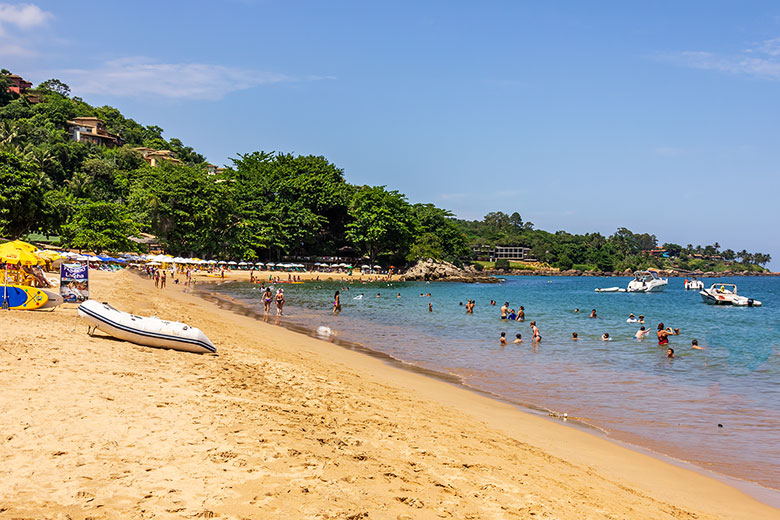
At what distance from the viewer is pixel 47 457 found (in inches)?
220

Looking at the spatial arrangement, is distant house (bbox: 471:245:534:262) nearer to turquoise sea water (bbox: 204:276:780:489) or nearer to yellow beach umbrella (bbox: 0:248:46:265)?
turquoise sea water (bbox: 204:276:780:489)

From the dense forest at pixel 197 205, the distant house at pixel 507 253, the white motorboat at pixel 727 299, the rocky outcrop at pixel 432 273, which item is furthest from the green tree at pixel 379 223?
the distant house at pixel 507 253

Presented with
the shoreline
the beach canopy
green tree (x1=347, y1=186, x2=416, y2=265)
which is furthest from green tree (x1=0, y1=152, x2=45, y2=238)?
green tree (x1=347, y1=186, x2=416, y2=265)

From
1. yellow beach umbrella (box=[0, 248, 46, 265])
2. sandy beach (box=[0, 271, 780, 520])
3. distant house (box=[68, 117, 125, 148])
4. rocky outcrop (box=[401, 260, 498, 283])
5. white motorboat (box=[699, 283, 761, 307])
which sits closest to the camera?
sandy beach (box=[0, 271, 780, 520])

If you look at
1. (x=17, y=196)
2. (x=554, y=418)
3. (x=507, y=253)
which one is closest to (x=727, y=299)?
(x=554, y=418)

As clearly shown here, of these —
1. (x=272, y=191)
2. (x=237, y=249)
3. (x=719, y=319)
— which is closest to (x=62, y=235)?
(x=237, y=249)

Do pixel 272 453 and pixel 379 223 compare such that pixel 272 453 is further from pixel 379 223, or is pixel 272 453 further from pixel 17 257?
pixel 379 223

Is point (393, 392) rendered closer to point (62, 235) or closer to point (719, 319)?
point (719, 319)

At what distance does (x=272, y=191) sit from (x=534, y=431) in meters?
78.2

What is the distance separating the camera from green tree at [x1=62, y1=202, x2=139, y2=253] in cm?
5903

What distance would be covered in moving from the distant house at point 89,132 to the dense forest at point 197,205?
1.66 metres

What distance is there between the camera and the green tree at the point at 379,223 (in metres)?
86.6

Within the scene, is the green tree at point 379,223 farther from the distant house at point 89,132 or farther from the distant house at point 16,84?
the distant house at point 16,84

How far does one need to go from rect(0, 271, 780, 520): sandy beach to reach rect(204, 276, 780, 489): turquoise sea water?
1.79m
